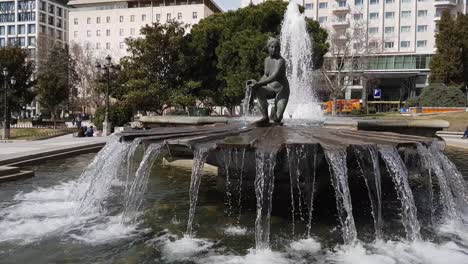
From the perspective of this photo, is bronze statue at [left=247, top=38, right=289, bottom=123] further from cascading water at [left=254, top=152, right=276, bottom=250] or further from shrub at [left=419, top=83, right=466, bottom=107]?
shrub at [left=419, top=83, right=466, bottom=107]

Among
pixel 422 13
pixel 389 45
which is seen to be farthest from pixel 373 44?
pixel 422 13

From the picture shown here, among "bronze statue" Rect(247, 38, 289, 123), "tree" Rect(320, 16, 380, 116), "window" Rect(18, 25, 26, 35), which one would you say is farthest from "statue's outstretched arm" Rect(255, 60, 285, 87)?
"window" Rect(18, 25, 26, 35)

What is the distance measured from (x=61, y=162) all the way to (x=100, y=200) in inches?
213

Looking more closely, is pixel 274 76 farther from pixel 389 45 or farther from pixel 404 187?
pixel 389 45

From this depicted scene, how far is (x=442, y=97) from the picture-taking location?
4075 cm

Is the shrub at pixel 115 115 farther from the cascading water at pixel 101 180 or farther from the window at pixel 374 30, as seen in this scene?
the window at pixel 374 30

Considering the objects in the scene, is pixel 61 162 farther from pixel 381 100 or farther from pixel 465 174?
pixel 381 100

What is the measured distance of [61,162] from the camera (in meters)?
13.0

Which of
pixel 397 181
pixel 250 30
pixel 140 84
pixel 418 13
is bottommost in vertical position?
pixel 397 181

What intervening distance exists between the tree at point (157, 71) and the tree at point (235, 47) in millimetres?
1889

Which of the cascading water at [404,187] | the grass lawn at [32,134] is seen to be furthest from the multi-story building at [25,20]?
the cascading water at [404,187]

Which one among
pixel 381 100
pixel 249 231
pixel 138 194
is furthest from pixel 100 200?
pixel 381 100

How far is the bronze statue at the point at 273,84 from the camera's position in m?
8.85

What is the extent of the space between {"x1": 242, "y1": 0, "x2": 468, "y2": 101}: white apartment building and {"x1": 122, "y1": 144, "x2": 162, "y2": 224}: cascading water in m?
56.0
